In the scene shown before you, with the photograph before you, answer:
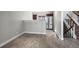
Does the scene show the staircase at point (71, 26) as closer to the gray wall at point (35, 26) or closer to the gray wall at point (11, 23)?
the gray wall at point (35, 26)

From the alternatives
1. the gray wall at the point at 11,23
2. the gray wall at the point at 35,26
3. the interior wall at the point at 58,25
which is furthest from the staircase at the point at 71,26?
the gray wall at the point at 11,23

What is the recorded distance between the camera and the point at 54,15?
1.29 m

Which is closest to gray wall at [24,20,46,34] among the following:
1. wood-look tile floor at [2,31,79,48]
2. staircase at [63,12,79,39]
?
wood-look tile floor at [2,31,79,48]

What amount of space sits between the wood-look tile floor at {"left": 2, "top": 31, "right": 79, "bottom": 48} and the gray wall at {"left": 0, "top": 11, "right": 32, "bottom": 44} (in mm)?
89

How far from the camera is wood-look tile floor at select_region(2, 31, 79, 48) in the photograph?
1.29 m

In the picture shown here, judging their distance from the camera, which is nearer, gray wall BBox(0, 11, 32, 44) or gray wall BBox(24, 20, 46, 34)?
gray wall BBox(0, 11, 32, 44)

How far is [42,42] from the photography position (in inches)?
54.2

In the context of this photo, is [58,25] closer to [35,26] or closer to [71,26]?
[71,26]

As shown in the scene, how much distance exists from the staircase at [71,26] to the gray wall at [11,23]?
1.54 feet

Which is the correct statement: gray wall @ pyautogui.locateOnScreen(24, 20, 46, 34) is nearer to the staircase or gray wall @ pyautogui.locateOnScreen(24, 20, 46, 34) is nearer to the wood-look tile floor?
the wood-look tile floor

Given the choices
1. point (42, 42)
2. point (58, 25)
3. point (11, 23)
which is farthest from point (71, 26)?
point (11, 23)
